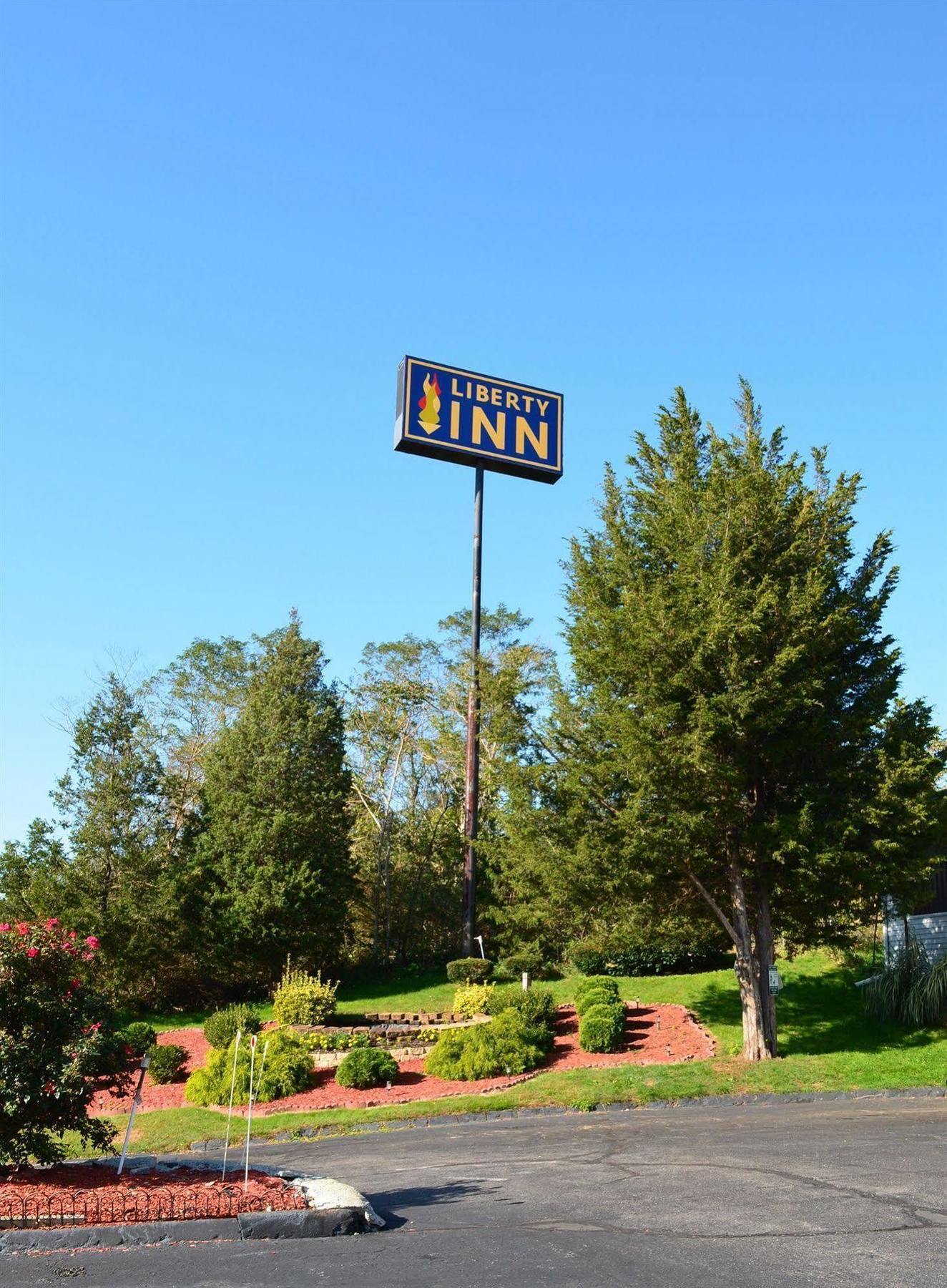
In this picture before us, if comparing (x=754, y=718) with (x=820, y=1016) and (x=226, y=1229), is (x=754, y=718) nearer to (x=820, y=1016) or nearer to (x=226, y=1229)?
(x=820, y=1016)

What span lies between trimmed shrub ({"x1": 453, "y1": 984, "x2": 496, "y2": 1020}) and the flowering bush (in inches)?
620

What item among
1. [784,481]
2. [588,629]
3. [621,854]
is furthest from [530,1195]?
[784,481]

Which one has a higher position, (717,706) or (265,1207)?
(717,706)

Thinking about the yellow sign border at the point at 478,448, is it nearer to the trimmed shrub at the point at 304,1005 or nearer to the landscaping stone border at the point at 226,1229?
the trimmed shrub at the point at 304,1005

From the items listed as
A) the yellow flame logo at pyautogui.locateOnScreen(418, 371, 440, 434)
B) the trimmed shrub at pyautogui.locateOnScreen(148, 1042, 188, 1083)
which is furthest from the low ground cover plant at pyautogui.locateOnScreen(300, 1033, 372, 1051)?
the yellow flame logo at pyautogui.locateOnScreen(418, 371, 440, 434)

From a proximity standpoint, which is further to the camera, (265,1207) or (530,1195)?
(530,1195)

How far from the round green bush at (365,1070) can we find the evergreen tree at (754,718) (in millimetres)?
6271

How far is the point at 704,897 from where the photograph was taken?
21.2 meters

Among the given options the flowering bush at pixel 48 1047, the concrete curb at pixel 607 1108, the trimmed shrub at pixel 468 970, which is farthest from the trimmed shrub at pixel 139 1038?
the flowering bush at pixel 48 1047

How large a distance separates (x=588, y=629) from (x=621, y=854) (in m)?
5.15

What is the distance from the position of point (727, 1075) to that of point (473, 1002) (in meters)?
8.67

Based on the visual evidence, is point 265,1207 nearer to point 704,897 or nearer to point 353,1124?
point 353,1124

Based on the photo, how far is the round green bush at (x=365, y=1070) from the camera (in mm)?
19844

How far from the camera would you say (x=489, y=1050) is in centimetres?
2023
